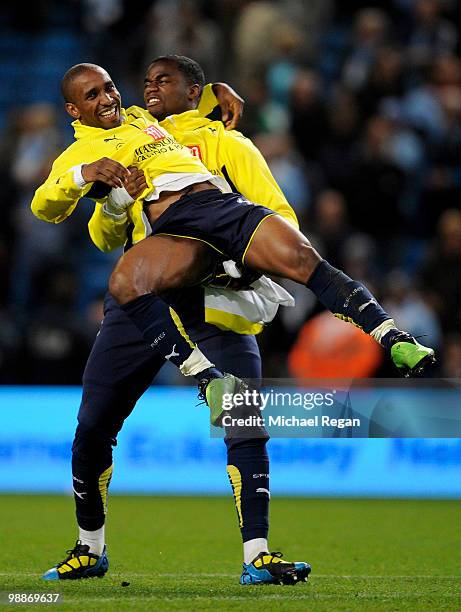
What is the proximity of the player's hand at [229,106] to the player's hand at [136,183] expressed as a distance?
2.46 feet

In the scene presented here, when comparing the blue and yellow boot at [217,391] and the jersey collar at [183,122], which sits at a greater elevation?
the jersey collar at [183,122]

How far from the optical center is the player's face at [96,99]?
5820mm

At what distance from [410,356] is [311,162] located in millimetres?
7634

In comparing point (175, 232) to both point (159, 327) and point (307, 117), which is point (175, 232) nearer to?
point (159, 327)

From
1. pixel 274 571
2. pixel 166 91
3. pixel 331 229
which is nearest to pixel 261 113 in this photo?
pixel 331 229

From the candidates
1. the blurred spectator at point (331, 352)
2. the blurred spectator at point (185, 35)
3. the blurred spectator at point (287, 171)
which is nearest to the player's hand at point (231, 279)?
the blurred spectator at point (331, 352)

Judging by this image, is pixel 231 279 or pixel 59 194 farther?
pixel 231 279

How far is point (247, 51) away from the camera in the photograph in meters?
12.8

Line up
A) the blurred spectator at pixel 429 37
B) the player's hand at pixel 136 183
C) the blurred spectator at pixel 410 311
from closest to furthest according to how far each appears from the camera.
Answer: the player's hand at pixel 136 183
the blurred spectator at pixel 410 311
the blurred spectator at pixel 429 37

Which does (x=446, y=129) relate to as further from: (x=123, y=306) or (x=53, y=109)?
(x=123, y=306)

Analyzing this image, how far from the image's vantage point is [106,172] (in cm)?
533

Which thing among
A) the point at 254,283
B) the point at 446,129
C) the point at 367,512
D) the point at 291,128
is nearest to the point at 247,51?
the point at 291,128

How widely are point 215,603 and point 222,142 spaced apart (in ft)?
7.19

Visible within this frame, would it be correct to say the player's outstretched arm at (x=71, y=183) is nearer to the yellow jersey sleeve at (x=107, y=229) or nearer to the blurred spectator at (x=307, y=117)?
the yellow jersey sleeve at (x=107, y=229)
